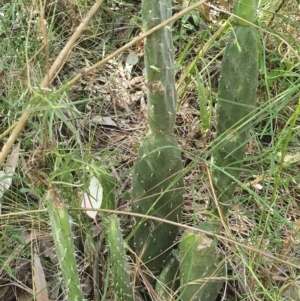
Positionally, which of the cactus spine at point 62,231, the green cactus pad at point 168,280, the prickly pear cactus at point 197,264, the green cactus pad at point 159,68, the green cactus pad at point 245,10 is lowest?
the green cactus pad at point 168,280

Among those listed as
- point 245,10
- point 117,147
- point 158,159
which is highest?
point 245,10

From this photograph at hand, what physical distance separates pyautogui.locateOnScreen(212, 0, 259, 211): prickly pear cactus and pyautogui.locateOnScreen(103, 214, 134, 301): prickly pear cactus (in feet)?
0.72

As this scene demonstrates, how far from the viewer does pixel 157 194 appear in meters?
1.09

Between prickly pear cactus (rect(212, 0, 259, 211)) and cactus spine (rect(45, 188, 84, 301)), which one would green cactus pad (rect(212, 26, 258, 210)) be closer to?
prickly pear cactus (rect(212, 0, 259, 211))

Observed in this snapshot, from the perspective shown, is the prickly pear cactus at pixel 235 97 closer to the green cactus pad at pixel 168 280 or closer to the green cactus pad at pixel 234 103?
the green cactus pad at pixel 234 103

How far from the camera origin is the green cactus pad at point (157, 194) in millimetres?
1074

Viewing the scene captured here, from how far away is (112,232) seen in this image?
3.22 feet

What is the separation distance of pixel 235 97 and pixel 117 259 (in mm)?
379

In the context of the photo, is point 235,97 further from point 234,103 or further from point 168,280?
point 168,280

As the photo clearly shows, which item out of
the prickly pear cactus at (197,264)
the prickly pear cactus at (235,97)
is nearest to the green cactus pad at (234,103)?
the prickly pear cactus at (235,97)

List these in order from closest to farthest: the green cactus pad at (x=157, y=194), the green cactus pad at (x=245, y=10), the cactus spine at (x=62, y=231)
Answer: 1. the cactus spine at (x=62, y=231)
2. the green cactus pad at (x=245, y=10)
3. the green cactus pad at (x=157, y=194)

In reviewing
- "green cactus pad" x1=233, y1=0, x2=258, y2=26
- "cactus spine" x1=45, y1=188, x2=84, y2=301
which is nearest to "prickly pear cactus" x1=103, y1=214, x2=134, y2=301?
"cactus spine" x1=45, y1=188, x2=84, y2=301

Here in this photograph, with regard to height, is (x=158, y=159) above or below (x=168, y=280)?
above

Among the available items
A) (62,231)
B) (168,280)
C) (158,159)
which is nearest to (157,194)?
(158,159)
